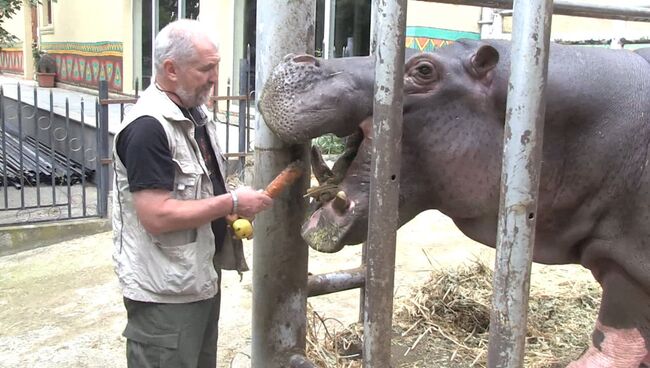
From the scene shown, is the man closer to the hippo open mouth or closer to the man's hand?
the man's hand

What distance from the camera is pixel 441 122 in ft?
5.36

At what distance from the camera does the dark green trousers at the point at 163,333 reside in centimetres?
221

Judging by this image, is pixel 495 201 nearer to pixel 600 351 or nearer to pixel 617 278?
pixel 617 278

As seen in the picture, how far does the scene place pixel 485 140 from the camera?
1.63m

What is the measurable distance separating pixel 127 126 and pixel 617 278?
143 centimetres

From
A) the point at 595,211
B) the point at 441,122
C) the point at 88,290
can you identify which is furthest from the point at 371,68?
the point at 88,290

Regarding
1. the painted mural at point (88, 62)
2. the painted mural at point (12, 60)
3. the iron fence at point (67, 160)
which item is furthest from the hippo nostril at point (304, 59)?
the painted mural at point (12, 60)

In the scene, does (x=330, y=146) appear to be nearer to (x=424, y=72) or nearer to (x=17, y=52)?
(x=424, y=72)

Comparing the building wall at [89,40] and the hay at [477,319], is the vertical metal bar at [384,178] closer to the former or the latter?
the hay at [477,319]

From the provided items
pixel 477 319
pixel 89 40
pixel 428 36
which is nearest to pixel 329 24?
pixel 428 36

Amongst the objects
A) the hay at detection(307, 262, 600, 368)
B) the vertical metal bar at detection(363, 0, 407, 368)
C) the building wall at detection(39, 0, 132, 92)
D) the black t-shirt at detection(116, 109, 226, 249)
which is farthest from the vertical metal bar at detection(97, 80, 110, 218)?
the building wall at detection(39, 0, 132, 92)

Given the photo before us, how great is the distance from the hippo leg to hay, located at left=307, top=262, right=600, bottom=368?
43.7 inches

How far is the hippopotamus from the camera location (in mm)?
1594

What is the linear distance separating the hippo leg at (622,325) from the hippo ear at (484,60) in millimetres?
591
